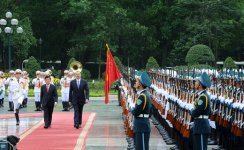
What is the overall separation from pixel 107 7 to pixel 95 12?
1273mm

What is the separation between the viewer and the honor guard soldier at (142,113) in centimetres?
1270

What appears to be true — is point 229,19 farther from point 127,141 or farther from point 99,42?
point 127,141

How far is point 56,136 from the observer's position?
19328 millimetres

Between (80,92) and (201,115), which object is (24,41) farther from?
(201,115)

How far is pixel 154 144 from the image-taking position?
1697cm

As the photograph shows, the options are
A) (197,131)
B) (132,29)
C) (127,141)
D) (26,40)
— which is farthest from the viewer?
(132,29)

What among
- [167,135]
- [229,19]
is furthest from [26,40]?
[167,135]

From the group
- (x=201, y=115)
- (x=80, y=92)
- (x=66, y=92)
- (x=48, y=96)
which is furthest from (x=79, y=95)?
(x=201, y=115)

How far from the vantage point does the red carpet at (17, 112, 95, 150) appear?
54.8 feet

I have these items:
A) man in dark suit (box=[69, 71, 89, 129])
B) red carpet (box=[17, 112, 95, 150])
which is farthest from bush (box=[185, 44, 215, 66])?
man in dark suit (box=[69, 71, 89, 129])

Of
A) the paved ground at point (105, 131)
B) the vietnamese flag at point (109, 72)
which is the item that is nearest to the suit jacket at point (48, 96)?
the paved ground at point (105, 131)

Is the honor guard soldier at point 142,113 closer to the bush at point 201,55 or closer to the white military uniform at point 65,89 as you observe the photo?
the white military uniform at point 65,89

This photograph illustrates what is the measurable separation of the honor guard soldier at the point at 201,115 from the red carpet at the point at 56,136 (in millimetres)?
4151

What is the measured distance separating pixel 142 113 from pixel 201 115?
42.2 inches
